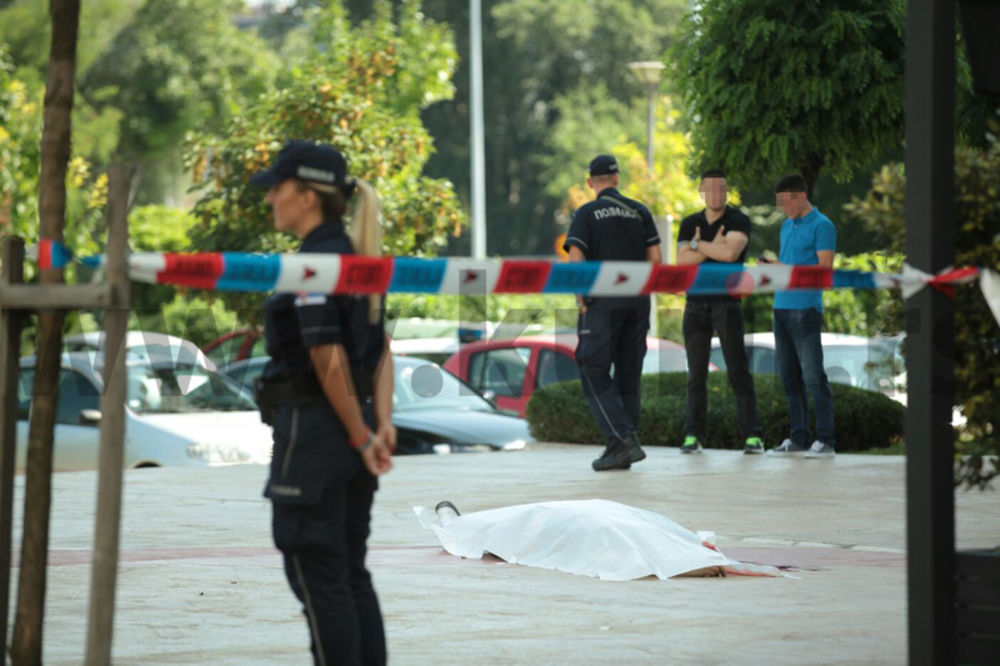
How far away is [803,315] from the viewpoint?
12.5 meters

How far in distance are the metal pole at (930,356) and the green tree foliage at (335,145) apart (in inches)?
682

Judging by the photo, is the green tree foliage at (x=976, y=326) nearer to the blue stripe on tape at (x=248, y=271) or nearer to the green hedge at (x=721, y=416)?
the blue stripe on tape at (x=248, y=271)

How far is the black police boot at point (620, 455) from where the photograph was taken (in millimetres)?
11883

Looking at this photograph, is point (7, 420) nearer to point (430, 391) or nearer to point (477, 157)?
point (430, 391)

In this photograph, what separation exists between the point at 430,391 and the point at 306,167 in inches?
476

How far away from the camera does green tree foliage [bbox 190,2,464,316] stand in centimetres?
2228

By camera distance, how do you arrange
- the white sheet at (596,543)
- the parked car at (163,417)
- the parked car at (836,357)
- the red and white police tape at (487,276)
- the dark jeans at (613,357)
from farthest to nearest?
1. the parked car at (836,357)
2. the parked car at (163,417)
3. the dark jeans at (613,357)
4. the white sheet at (596,543)
5. the red and white police tape at (487,276)

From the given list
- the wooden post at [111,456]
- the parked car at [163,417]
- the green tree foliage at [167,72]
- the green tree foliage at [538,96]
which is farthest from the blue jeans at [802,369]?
the green tree foliage at [538,96]

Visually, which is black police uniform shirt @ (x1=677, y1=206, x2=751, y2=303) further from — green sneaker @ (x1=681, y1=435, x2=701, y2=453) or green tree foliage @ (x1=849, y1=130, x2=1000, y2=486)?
green tree foliage @ (x1=849, y1=130, x2=1000, y2=486)

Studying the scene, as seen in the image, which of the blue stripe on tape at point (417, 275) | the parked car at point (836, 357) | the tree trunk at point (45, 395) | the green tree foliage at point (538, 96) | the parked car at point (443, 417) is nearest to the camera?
the blue stripe on tape at point (417, 275)

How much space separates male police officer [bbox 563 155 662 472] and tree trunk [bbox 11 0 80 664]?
22.3 ft

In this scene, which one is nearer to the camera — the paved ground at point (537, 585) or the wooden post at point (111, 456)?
the wooden post at point (111, 456)

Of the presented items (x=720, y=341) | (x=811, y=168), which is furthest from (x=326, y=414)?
(x=811, y=168)

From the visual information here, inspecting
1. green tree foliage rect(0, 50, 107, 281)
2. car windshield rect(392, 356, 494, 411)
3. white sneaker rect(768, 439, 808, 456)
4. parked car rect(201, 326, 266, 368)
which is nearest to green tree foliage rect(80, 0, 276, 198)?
green tree foliage rect(0, 50, 107, 281)
